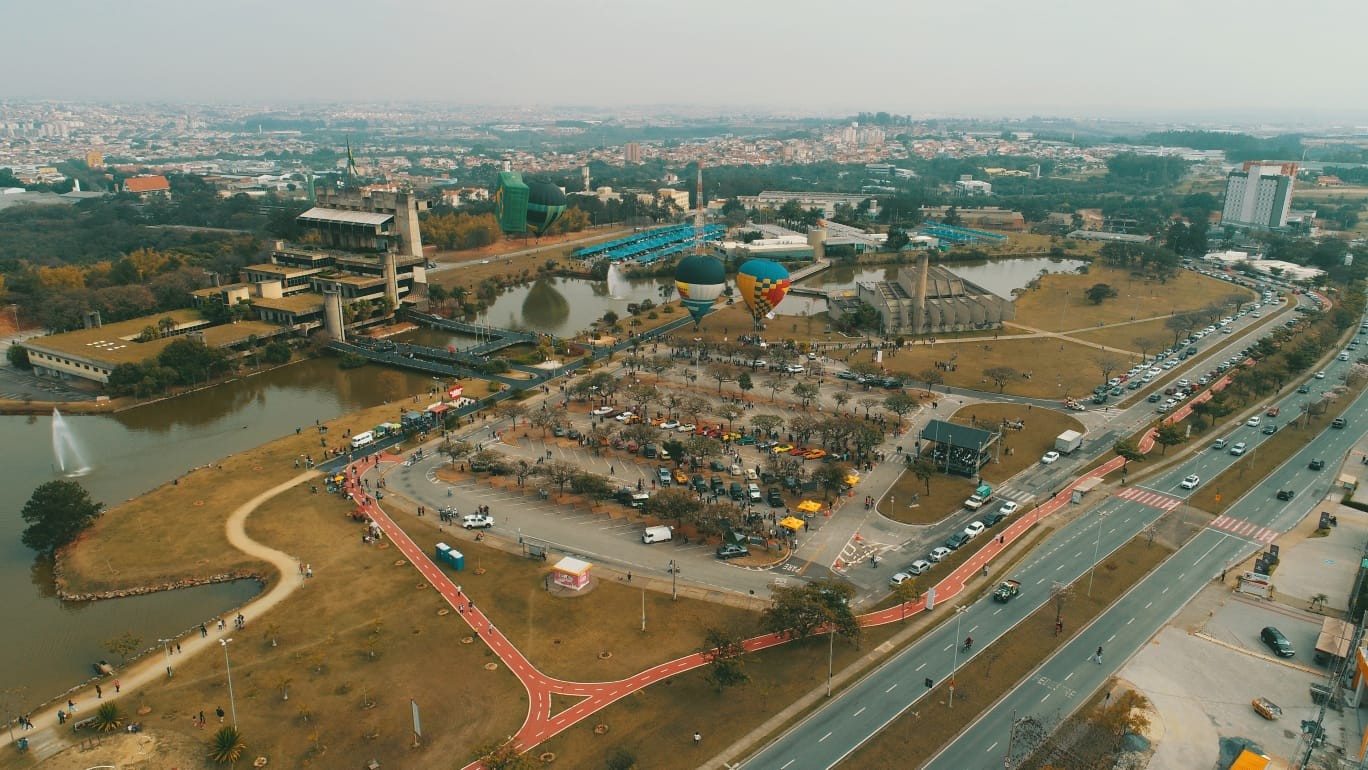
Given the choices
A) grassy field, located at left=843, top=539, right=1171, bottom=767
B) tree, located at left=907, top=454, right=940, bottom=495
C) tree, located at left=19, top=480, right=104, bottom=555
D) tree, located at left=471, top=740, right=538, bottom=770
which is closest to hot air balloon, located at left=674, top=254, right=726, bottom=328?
tree, located at left=907, top=454, right=940, bottom=495

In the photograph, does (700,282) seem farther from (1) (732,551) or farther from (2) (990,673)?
(2) (990,673)

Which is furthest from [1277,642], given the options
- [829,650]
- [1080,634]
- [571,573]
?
[571,573]

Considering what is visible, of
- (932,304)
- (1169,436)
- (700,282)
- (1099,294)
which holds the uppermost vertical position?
(700,282)

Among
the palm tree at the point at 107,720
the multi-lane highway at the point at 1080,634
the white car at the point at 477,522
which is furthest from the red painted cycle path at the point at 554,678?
the palm tree at the point at 107,720

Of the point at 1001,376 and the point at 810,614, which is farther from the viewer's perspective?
the point at 1001,376

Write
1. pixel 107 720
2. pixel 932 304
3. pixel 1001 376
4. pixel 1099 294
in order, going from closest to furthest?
pixel 107 720 < pixel 1001 376 < pixel 932 304 < pixel 1099 294
